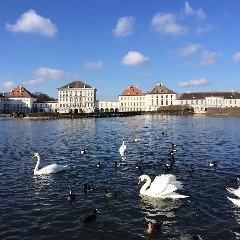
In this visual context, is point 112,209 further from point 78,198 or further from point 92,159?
point 92,159

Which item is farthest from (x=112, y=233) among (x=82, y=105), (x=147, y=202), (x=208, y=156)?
(x=82, y=105)

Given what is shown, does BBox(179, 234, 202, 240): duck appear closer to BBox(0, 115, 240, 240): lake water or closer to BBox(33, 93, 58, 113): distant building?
BBox(0, 115, 240, 240): lake water

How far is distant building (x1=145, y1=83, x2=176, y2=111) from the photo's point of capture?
191 metres

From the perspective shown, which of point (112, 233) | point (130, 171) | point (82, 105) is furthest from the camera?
point (82, 105)

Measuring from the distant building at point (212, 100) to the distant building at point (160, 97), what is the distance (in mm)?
6049

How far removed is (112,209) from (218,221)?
4167 millimetres

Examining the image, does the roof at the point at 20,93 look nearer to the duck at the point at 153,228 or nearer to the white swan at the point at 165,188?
the white swan at the point at 165,188

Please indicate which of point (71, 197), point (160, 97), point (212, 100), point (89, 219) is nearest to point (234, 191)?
point (89, 219)

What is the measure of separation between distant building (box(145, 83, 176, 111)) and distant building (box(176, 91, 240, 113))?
6049mm

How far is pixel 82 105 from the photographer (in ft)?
626

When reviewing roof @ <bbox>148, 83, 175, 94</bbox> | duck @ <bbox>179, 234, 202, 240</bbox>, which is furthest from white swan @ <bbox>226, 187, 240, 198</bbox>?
roof @ <bbox>148, 83, 175, 94</bbox>

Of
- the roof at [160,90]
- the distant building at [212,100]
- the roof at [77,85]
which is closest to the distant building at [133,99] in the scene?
the roof at [160,90]

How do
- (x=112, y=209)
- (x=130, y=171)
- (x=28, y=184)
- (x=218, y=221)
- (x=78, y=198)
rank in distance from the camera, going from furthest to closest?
(x=130, y=171) → (x=28, y=184) → (x=78, y=198) → (x=112, y=209) → (x=218, y=221)

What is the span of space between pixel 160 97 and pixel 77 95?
40.2 metres
